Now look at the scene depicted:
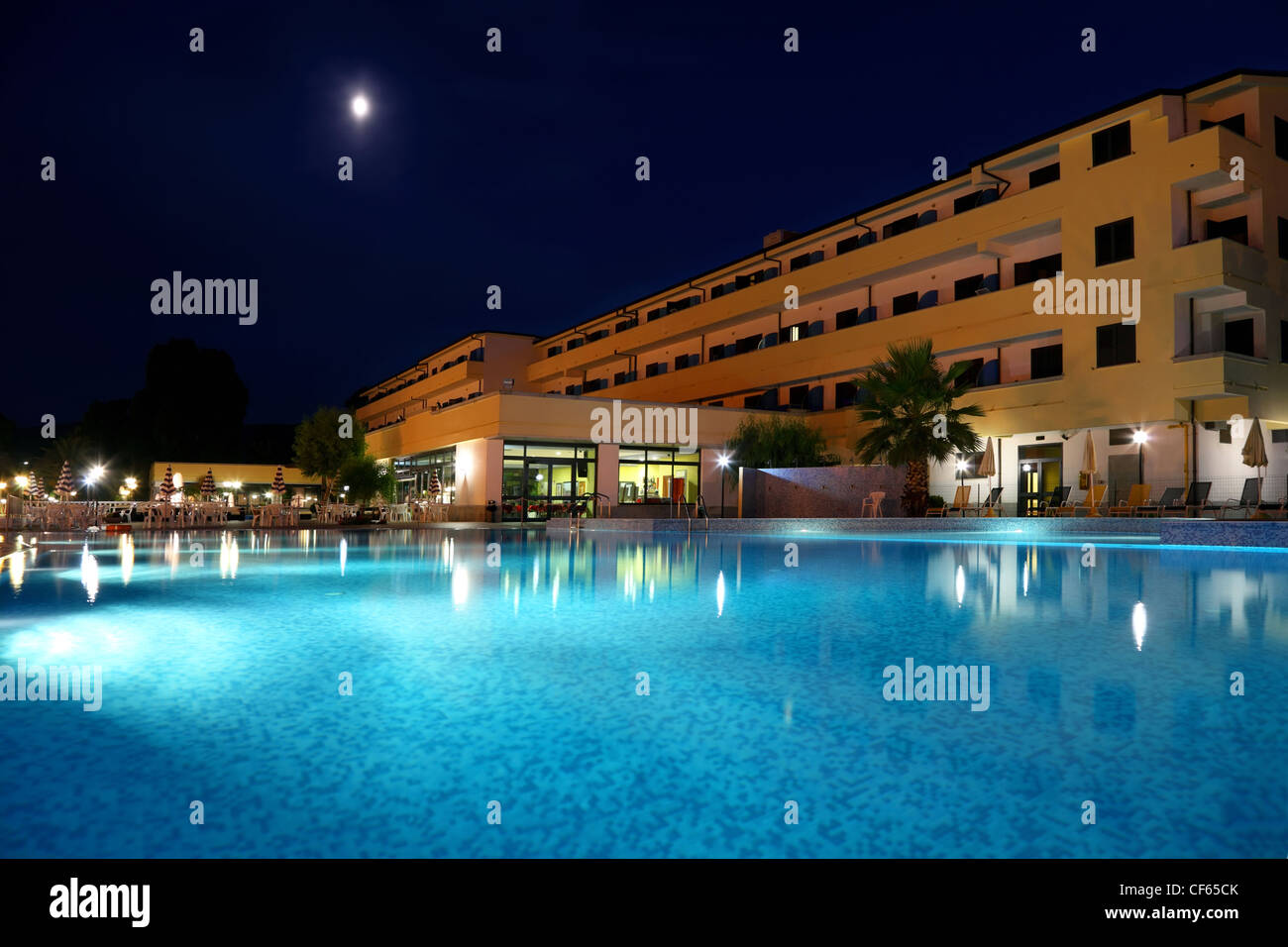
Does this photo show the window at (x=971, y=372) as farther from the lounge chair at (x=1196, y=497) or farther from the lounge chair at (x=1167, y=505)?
the lounge chair at (x=1196, y=497)

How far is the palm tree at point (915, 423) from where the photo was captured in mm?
21734

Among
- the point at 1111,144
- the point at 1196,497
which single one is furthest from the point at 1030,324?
the point at 1196,497

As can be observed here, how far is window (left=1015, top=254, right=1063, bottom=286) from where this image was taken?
24.6 m

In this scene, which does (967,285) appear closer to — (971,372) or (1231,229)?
(971,372)

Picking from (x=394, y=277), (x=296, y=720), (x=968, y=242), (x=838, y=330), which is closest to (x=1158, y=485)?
(x=968, y=242)

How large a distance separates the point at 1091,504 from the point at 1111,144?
1062cm

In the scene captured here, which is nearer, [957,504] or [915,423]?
[915,423]

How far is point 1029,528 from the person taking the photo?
1869 centimetres

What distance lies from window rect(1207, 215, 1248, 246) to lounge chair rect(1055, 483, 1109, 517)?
737 centimetres

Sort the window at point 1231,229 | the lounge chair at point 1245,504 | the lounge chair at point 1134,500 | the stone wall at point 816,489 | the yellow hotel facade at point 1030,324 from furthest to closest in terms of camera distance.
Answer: the stone wall at point 816,489 → the window at point 1231,229 → the yellow hotel facade at point 1030,324 → the lounge chair at point 1134,500 → the lounge chair at point 1245,504

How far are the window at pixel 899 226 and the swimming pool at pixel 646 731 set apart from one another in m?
24.5

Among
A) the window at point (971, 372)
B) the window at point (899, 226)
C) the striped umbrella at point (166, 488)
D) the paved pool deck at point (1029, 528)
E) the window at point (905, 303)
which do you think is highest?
the window at point (899, 226)

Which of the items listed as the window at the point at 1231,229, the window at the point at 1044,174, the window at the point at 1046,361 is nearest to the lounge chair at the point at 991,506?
the window at the point at 1046,361
